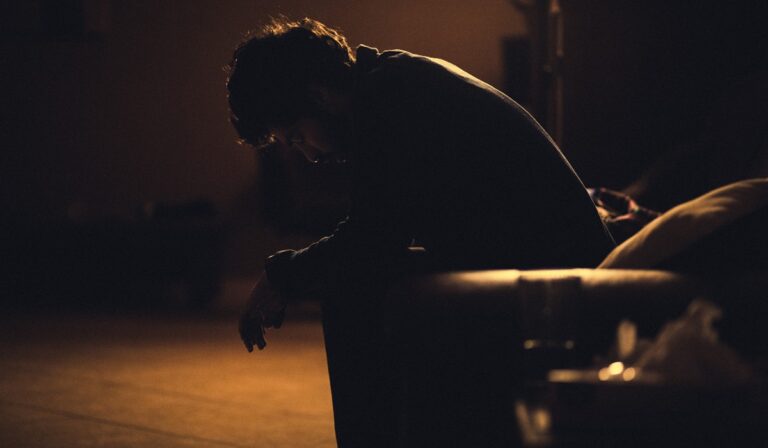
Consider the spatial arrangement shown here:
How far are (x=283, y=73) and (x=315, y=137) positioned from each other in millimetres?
131

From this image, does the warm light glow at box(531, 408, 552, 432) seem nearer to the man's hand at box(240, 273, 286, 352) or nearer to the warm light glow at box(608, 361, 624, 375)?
the warm light glow at box(608, 361, 624, 375)

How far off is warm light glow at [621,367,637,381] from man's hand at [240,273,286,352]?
2.72ft

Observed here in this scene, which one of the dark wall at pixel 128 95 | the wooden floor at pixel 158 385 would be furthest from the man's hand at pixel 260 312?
the dark wall at pixel 128 95

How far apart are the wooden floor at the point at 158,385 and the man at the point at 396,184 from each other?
942 millimetres

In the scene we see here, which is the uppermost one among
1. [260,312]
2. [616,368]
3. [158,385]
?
[616,368]

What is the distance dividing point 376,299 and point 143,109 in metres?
5.18

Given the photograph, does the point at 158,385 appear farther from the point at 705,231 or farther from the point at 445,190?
the point at 705,231

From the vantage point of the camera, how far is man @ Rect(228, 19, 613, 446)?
148cm

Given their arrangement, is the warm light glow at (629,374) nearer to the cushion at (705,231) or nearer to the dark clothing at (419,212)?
the cushion at (705,231)

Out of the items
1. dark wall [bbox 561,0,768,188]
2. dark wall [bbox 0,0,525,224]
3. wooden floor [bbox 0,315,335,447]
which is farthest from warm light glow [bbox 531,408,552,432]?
dark wall [bbox 0,0,525,224]

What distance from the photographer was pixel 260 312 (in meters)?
1.65

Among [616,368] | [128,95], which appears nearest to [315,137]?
[616,368]

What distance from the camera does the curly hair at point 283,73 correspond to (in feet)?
5.31

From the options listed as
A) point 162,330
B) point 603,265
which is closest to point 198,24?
point 162,330
